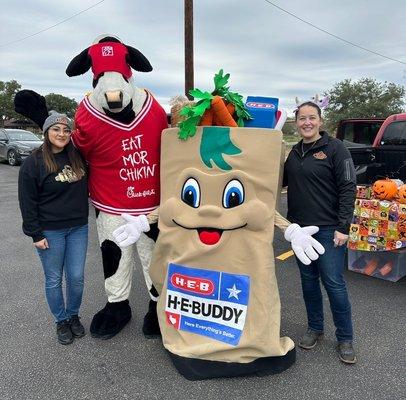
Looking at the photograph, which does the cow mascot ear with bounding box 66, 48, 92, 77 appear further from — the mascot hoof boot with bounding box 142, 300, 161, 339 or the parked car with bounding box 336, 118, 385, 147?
the parked car with bounding box 336, 118, 385, 147

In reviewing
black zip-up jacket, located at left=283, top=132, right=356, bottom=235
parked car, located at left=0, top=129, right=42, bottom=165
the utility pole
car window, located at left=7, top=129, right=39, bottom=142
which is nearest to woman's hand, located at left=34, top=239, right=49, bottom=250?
black zip-up jacket, located at left=283, top=132, right=356, bottom=235

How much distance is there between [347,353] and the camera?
106 inches

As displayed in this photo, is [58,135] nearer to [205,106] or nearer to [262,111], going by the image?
[205,106]

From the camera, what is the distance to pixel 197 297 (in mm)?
2578

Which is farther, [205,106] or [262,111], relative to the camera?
[262,111]

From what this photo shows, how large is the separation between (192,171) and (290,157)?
708 mm

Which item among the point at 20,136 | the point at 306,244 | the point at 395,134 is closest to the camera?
the point at 306,244

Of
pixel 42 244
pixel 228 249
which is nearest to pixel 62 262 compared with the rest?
pixel 42 244

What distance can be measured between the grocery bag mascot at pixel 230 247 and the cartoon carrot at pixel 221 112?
12 centimetres

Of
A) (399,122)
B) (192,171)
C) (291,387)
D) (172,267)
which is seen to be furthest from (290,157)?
(399,122)

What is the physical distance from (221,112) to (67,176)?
3.84 feet

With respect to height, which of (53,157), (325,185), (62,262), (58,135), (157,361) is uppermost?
(58,135)

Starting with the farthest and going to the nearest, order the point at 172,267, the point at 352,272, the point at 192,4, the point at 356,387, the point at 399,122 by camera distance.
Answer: the point at 192,4, the point at 399,122, the point at 352,272, the point at 172,267, the point at 356,387

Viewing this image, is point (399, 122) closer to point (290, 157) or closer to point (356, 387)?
point (290, 157)
